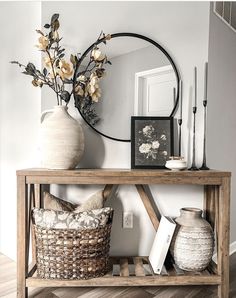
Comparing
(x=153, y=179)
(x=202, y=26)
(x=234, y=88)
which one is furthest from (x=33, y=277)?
(x=234, y=88)

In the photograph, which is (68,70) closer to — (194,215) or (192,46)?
Result: (192,46)

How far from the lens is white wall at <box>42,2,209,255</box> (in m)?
1.70

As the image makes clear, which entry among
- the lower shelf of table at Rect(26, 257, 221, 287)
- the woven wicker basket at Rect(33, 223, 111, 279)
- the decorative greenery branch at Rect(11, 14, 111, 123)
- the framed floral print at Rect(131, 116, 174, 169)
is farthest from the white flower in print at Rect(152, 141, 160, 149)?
the lower shelf of table at Rect(26, 257, 221, 287)

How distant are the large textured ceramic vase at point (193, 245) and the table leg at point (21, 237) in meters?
0.88

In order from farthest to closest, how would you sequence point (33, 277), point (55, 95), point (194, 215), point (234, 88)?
point (234, 88), point (55, 95), point (194, 215), point (33, 277)

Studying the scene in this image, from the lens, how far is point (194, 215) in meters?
1.51

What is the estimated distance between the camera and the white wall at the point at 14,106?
5.78 ft

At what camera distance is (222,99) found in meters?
2.04

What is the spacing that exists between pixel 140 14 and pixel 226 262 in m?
1.71

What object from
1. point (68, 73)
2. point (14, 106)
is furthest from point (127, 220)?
point (14, 106)

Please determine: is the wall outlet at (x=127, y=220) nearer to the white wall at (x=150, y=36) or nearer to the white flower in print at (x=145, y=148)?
the white wall at (x=150, y=36)

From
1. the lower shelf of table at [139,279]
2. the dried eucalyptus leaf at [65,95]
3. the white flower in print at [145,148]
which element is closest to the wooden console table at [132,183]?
the lower shelf of table at [139,279]

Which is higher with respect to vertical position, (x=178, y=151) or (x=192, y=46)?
(x=192, y=46)

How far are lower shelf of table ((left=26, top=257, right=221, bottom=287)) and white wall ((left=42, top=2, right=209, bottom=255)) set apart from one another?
263 mm
